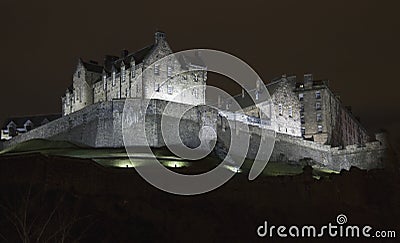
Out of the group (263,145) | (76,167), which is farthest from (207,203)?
(263,145)

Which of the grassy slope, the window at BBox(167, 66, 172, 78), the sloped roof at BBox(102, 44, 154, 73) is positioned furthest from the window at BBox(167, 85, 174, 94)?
the grassy slope

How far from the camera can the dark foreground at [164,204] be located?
46.7 meters

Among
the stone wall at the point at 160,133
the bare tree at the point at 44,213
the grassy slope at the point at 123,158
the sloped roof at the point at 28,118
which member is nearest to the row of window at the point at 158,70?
the stone wall at the point at 160,133

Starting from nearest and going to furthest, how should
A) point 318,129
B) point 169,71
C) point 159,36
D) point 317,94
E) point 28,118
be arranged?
point 169,71 → point 159,36 → point 318,129 → point 317,94 → point 28,118

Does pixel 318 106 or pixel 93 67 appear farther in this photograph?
pixel 318 106

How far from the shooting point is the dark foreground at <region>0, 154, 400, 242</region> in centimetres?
4672

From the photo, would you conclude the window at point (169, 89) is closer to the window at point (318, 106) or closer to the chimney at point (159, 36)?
the chimney at point (159, 36)

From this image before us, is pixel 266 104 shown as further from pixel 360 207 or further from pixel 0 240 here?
pixel 0 240

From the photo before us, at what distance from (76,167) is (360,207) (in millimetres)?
26618

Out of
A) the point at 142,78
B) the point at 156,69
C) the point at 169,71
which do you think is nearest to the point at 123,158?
the point at 142,78

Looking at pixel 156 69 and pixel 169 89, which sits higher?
pixel 156 69

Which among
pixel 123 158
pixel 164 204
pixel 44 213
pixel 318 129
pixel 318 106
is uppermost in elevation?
pixel 318 106

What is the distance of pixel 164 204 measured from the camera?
2058 inches

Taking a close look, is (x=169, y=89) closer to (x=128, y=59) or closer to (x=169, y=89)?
(x=169, y=89)
